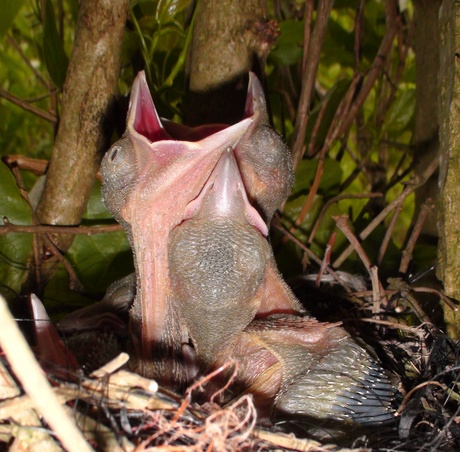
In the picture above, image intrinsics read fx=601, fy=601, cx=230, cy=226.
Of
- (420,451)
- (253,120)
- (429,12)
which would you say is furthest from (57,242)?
(429,12)

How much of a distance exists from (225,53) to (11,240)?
0.51 meters

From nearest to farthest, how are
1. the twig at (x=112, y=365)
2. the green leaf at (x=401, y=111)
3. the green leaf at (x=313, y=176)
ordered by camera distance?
the twig at (x=112, y=365), the green leaf at (x=313, y=176), the green leaf at (x=401, y=111)

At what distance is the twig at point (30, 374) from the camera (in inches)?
14.3

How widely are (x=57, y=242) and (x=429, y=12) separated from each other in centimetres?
94

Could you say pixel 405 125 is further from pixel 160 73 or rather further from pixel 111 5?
pixel 111 5

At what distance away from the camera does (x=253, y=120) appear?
798 mm

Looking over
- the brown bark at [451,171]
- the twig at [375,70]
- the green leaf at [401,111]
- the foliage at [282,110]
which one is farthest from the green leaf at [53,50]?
the green leaf at [401,111]

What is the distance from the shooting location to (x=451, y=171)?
2.90 feet

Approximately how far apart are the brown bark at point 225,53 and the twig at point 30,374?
74cm

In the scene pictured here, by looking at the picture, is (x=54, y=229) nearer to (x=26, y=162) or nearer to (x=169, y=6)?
(x=26, y=162)

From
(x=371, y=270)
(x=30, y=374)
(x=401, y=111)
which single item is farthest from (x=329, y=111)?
(x=30, y=374)

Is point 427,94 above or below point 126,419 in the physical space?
above

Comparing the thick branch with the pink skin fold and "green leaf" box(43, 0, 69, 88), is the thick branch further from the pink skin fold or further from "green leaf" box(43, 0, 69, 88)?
the pink skin fold

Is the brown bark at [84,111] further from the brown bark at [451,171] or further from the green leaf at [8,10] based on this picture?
the brown bark at [451,171]
